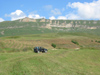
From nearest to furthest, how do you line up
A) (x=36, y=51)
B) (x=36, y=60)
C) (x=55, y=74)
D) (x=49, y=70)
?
(x=55, y=74) → (x=49, y=70) → (x=36, y=60) → (x=36, y=51)

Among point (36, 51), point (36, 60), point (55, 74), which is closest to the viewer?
point (55, 74)

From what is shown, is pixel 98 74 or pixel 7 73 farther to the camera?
pixel 98 74

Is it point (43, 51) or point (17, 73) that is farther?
point (43, 51)

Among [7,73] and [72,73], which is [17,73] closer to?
[7,73]

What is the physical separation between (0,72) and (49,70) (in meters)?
5.35

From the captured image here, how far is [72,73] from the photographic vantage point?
14391mm

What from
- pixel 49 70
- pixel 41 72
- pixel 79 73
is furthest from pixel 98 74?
pixel 41 72

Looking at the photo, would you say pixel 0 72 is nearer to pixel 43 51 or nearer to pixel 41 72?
pixel 41 72

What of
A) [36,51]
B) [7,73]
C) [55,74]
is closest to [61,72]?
[55,74]

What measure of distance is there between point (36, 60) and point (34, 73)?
5.52 meters

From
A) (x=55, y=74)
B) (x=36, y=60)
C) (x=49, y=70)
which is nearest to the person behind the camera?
(x=55, y=74)

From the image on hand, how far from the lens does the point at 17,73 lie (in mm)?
13875

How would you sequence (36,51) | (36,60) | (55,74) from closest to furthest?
(55,74) < (36,60) < (36,51)

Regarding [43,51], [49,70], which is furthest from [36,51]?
[49,70]
